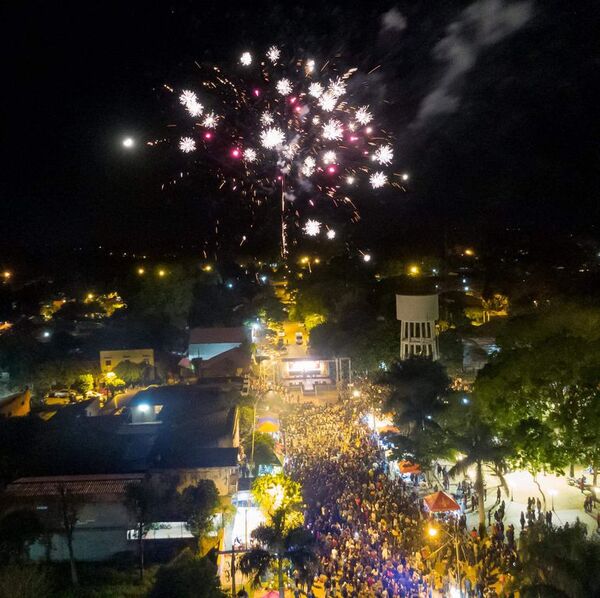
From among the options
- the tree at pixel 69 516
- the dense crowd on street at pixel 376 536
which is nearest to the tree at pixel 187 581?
the dense crowd on street at pixel 376 536

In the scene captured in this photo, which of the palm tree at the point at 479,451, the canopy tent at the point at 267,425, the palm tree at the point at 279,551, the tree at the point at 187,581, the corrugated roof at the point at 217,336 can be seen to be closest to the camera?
the tree at the point at 187,581

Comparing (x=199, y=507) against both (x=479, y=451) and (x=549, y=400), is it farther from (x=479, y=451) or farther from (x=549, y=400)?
(x=549, y=400)

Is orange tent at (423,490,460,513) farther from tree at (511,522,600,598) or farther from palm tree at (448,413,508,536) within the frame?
tree at (511,522,600,598)

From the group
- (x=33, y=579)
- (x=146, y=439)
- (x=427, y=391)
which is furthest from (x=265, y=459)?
(x=33, y=579)

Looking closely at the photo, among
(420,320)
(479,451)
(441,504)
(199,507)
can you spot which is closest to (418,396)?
(479,451)

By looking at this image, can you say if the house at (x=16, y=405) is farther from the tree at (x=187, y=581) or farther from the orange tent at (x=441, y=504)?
the orange tent at (x=441, y=504)
